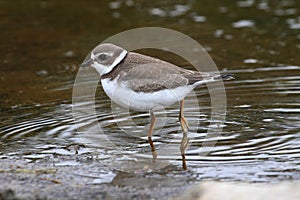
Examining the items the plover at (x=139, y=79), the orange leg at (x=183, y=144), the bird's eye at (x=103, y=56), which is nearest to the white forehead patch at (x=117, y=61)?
the plover at (x=139, y=79)

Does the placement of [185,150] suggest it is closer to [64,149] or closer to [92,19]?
[64,149]

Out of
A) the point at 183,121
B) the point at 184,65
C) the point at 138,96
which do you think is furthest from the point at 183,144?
the point at 184,65

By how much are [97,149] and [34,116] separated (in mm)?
2058

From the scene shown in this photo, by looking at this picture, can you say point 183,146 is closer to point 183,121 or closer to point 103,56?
point 183,121

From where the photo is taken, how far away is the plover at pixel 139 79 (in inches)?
345

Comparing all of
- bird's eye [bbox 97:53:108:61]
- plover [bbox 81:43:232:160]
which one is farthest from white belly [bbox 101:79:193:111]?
bird's eye [bbox 97:53:108:61]

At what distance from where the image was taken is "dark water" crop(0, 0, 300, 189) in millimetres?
8633

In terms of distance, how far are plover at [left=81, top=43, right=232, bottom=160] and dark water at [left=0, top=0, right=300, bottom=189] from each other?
0.70 m

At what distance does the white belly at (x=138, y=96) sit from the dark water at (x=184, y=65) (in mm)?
637

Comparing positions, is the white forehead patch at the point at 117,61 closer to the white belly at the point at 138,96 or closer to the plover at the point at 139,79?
the plover at the point at 139,79

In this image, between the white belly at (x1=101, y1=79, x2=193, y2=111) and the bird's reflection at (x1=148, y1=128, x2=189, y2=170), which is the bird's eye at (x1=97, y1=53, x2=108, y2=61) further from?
the bird's reflection at (x1=148, y1=128, x2=189, y2=170)

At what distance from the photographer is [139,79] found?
8836 mm

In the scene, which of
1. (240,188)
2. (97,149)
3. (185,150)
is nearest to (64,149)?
(97,149)

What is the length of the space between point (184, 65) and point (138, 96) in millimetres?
5110
